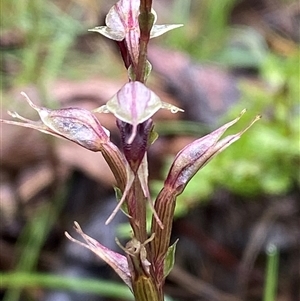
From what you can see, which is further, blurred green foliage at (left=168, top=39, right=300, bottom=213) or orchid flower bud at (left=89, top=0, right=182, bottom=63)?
blurred green foliage at (left=168, top=39, right=300, bottom=213)

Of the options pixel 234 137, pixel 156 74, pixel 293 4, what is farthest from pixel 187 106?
Answer: pixel 293 4

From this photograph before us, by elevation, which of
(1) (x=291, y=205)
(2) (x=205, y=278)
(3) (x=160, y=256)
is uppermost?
(3) (x=160, y=256)

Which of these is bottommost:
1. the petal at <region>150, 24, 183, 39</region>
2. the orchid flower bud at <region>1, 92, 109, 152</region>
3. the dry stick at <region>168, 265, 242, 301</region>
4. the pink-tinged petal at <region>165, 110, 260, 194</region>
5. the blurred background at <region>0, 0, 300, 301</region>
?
the dry stick at <region>168, 265, 242, 301</region>

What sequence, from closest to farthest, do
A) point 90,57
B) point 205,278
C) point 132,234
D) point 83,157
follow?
1. point 132,234
2. point 205,278
3. point 83,157
4. point 90,57

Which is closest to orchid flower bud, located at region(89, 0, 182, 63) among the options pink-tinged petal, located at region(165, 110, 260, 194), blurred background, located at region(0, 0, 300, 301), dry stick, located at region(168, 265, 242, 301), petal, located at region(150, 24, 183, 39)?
petal, located at region(150, 24, 183, 39)

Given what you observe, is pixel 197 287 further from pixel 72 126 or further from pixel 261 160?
pixel 72 126

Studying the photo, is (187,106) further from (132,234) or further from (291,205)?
(132,234)

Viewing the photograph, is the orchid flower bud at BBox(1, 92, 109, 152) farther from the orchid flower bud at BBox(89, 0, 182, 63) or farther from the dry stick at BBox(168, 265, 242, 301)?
the dry stick at BBox(168, 265, 242, 301)
